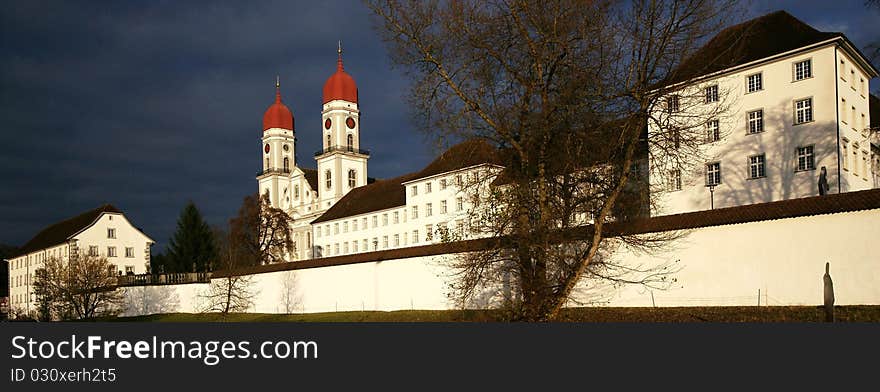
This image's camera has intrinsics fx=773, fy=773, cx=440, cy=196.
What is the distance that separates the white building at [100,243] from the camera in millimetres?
73000

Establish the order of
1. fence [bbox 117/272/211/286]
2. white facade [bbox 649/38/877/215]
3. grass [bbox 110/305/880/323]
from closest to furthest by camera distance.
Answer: grass [bbox 110/305/880/323], white facade [bbox 649/38/877/215], fence [bbox 117/272/211/286]

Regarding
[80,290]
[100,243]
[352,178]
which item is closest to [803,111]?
[80,290]

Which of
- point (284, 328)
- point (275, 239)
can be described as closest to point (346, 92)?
point (275, 239)

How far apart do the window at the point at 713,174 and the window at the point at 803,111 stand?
393 cm

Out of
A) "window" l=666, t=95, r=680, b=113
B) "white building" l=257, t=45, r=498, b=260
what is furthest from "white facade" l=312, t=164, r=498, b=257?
"window" l=666, t=95, r=680, b=113

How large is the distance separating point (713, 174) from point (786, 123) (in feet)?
12.7

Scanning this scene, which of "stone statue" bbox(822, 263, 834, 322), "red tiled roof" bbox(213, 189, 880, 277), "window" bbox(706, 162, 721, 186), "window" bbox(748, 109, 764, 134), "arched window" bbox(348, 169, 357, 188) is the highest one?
"arched window" bbox(348, 169, 357, 188)

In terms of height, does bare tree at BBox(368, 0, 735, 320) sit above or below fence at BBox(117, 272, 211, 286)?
above

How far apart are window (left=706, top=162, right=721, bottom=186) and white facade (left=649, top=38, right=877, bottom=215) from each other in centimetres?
7

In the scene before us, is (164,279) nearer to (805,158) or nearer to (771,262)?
(805,158)

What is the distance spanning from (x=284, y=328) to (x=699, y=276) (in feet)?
48.6

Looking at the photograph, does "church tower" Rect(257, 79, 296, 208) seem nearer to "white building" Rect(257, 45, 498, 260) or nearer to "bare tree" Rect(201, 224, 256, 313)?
"white building" Rect(257, 45, 498, 260)

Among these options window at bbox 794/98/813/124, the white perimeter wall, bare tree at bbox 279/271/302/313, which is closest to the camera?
the white perimeter wall

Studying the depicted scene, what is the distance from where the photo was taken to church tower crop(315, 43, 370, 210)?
3391 inches
